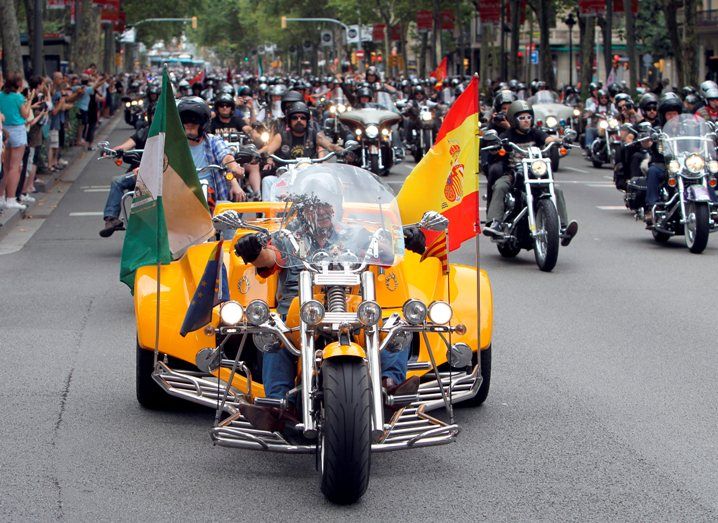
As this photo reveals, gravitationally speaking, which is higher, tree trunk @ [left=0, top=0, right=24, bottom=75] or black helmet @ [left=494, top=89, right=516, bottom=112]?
tree trunk @ [left=0, top=0, right=24, bottom=75]

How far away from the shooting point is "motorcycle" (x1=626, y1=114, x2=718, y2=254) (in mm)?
15789

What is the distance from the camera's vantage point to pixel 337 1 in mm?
98312

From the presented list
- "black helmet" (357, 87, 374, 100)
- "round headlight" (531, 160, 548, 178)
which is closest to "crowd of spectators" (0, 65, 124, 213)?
"black helmet" (357, 87, 374, 100)

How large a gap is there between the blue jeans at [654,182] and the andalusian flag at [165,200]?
9.14 m


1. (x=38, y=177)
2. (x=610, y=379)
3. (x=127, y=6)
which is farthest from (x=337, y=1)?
(x=610, y=379)

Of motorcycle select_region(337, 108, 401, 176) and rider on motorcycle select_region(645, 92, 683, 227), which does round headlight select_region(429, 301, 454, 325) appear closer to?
rider on motorcycle select_region(645, 92, 683, 227)

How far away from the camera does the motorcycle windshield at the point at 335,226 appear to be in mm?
6707

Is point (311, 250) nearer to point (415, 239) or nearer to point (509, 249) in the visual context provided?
point (415, 239)

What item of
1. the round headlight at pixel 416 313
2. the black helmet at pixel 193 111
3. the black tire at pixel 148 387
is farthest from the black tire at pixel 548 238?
the round headlight at pixel 416 313

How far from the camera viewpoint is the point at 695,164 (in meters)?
16.1

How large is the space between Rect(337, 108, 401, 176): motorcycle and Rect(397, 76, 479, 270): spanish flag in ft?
53.0

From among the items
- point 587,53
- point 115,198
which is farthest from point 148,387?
point 587,53

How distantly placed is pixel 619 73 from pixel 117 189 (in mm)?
80077

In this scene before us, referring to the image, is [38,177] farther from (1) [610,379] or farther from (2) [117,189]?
(1) [610,379]
